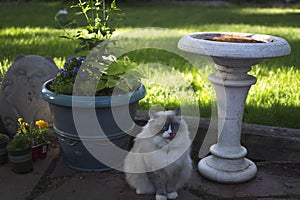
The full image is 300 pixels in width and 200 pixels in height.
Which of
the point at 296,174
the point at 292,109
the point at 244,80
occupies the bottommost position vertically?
the point at 296,174

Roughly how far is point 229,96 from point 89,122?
911 mm

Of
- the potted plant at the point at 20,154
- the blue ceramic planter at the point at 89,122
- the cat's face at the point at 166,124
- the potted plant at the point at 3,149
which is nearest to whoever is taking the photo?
the cat's face at the point at 166,124

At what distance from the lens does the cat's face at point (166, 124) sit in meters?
2.24

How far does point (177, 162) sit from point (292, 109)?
1.45 meters

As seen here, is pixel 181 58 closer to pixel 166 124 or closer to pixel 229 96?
pixel 229 96

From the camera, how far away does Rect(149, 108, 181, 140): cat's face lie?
2237 millimetres

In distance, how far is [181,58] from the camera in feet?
16.5

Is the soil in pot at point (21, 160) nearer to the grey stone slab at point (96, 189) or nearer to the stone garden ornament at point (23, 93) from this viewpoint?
the grey stone slab at point (96, 189)

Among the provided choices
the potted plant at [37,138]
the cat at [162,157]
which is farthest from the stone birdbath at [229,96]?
the potted plant at [37,138]

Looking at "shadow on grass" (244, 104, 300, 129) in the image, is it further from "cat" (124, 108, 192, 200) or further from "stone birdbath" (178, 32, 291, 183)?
"cat" (124, 108, 192, 200)

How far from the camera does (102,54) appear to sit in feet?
8.73

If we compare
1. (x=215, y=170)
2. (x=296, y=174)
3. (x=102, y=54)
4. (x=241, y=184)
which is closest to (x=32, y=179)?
(x=102, y=54)

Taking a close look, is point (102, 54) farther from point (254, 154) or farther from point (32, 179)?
point (254, 154)

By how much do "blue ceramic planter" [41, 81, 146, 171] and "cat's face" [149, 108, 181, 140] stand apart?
12.7 inches
